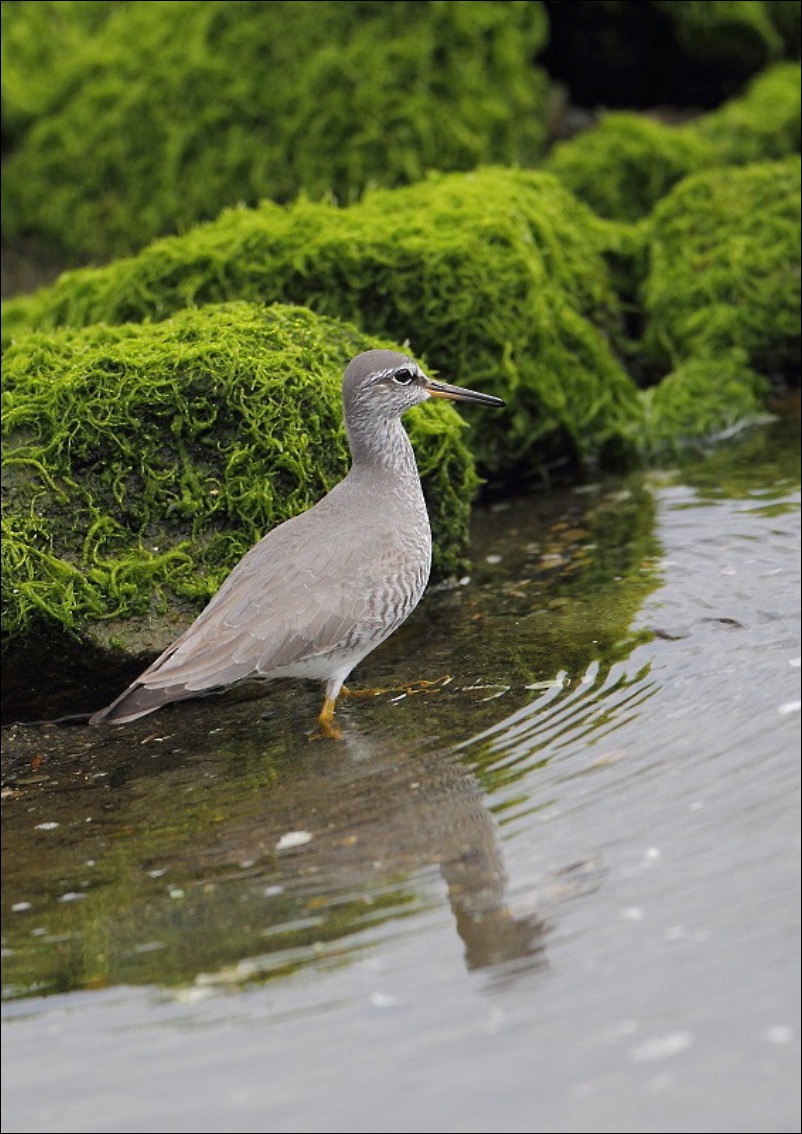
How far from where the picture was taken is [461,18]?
457 inches

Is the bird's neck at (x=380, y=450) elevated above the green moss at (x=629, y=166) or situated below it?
below

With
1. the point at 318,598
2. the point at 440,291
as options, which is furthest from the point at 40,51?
the point at 318,598

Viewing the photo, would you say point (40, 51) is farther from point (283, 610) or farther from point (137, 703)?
point (137, 703)

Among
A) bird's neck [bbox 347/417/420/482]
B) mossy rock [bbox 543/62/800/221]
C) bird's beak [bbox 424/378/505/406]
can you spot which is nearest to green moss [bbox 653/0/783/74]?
mossy rock [bbox 543/62/800/221]

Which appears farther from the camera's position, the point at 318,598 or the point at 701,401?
the point at 701,401

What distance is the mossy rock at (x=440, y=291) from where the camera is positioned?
343 inches

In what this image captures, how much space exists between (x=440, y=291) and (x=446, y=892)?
15.3 ft

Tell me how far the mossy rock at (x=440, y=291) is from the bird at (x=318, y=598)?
7.44 ft

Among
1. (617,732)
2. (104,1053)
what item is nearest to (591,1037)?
(104,1053)

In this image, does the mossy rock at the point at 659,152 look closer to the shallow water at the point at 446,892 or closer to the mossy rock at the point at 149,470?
the mossy rock at the point at 149,470

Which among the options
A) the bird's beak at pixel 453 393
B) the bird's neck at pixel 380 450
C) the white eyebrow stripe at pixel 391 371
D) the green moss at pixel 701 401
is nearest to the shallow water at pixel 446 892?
the bird's neck at pixel 380 450

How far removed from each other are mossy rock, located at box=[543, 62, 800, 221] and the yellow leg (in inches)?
254

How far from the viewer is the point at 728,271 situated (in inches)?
399

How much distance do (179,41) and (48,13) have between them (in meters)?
1.72
